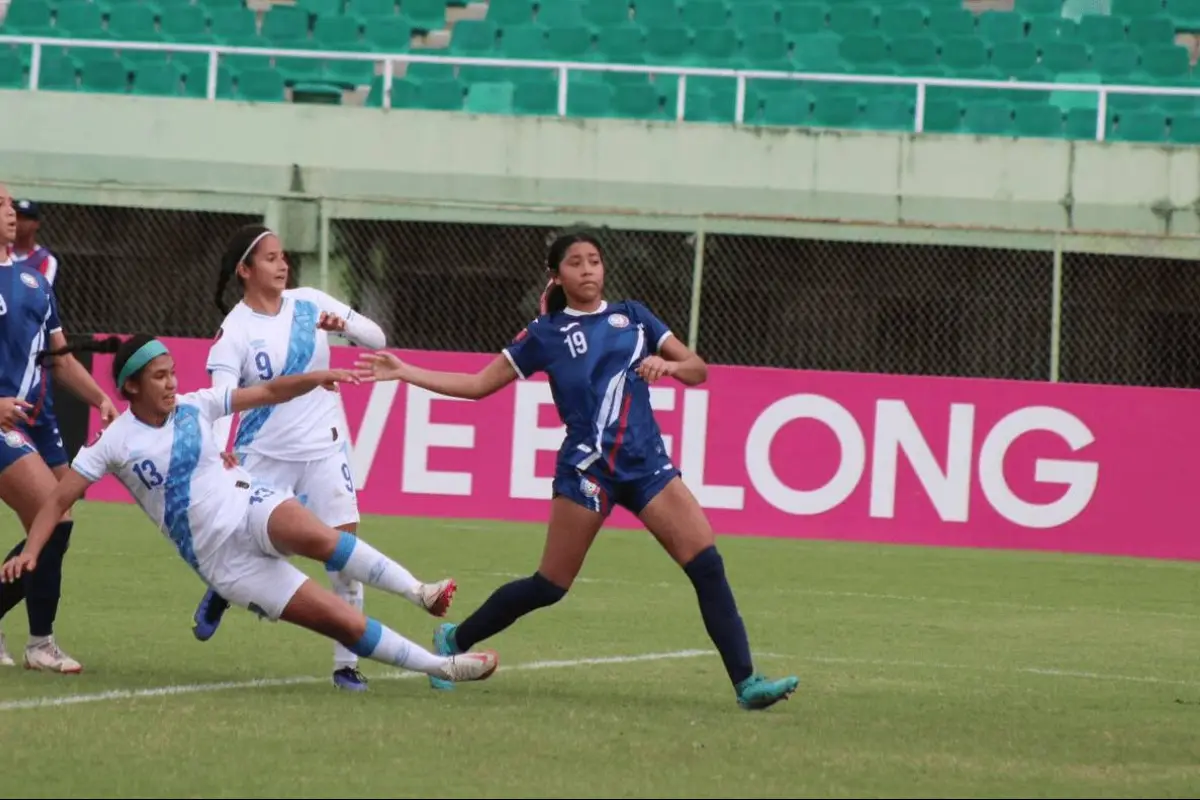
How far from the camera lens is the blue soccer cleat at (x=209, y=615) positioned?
9.04 m

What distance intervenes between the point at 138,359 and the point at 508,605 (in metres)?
1.82

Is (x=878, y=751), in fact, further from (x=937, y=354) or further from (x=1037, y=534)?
(x=937, y=354)

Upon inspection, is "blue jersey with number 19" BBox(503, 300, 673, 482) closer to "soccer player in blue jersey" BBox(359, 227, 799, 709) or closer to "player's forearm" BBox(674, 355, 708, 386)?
"soccer player in blue jersey" BBox(359, 227, 799, 709)

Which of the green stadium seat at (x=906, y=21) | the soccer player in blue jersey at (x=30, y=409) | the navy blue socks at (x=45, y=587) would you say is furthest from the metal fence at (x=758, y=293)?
the navy blue socks at (x=45, y=587)

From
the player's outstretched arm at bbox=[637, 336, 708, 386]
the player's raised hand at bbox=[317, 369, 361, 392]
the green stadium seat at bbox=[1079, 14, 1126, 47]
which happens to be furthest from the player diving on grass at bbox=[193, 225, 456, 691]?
the green stadium seat at bbox=[1079, 14, 1126, 47]

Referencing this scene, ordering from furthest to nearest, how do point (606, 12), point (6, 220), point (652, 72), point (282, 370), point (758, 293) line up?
point (606, 12) < point (758, 293) < point (652, 72) < point (6, 220) < point (282, 370)

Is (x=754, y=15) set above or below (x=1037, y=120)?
above

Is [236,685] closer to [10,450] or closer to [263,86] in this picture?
[10,450]

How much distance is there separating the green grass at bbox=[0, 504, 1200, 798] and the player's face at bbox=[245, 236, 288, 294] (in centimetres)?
169

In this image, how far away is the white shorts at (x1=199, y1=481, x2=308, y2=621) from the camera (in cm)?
815

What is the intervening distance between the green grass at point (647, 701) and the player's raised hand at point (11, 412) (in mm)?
1072

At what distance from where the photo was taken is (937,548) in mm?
17016

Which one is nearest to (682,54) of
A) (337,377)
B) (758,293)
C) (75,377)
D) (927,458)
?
(758,293)

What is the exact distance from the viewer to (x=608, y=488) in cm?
857
